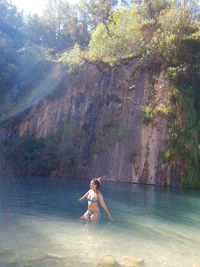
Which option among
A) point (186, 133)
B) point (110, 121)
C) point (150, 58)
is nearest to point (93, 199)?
point (186, 133)

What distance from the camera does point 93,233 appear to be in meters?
11.7

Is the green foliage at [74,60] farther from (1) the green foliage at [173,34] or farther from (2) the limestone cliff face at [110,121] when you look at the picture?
(1) the green foliage at [173,34]

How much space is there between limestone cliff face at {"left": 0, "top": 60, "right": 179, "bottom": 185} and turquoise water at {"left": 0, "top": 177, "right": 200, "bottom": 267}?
1048cm

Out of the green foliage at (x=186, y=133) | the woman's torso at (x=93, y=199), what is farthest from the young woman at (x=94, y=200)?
the green foliage at (x=186, y=133)

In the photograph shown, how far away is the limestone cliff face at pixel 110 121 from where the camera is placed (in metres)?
29.7

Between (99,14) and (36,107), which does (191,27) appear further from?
(99,14)

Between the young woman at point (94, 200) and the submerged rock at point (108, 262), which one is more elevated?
the young woman at point (94, 200)

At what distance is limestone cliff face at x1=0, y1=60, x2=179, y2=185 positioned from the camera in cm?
2969

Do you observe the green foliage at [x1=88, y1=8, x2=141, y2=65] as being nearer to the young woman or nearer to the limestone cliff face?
the limestone cliff face

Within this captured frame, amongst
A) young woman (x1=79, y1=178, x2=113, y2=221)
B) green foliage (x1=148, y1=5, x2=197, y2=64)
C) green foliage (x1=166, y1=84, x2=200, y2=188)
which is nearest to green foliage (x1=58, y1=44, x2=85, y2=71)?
green foliage (x1=148, y1=5, x2=197, y2=64)

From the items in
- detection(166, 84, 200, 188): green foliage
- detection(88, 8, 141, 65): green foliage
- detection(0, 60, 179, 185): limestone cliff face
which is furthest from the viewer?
detection(88, 8, 141, 65): green foliage

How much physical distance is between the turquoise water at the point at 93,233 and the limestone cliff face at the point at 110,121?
34.4 ft

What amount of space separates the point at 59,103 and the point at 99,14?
2970 cm

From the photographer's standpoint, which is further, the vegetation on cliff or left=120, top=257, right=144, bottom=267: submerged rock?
the vegetation on cliff
